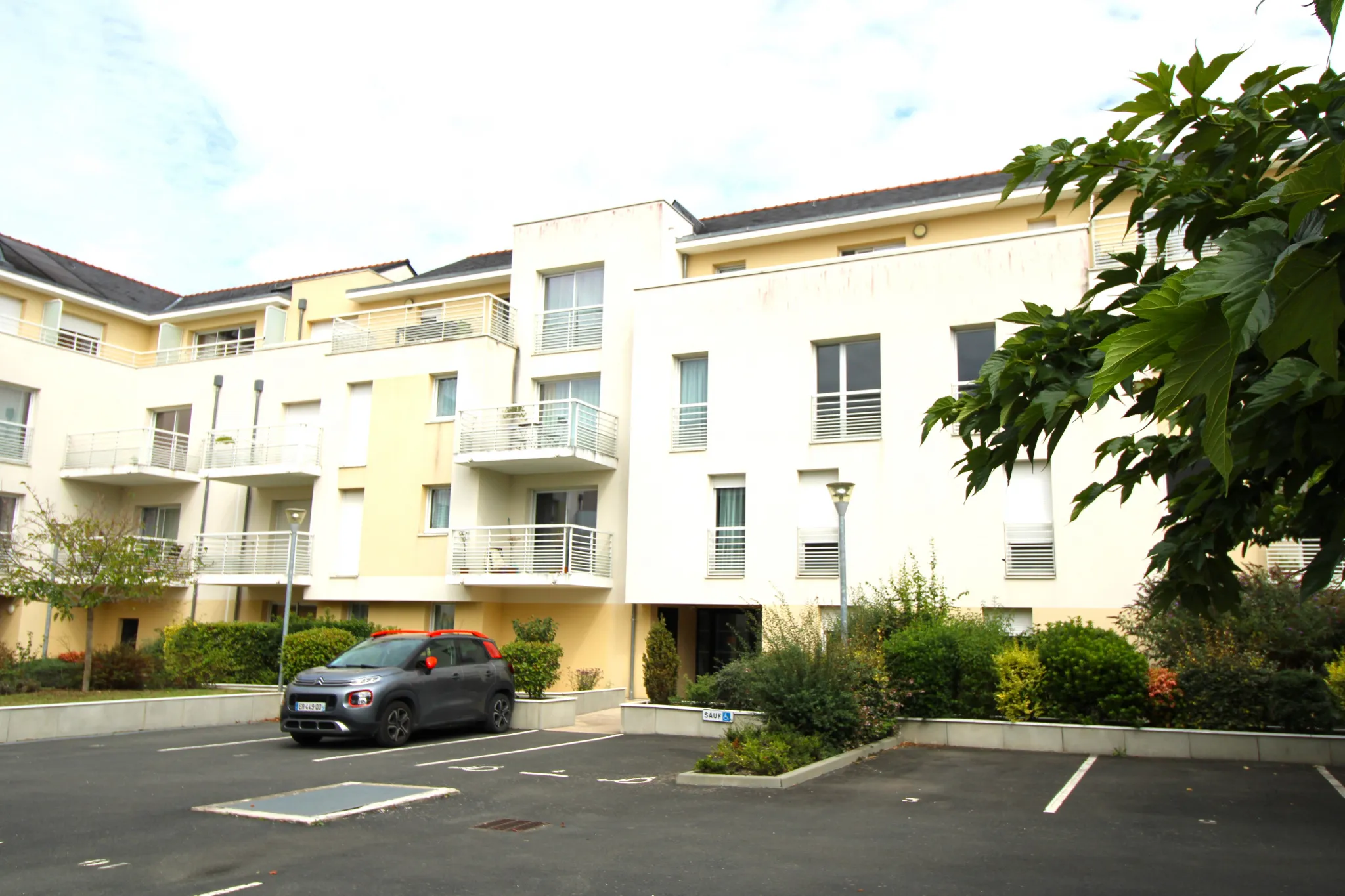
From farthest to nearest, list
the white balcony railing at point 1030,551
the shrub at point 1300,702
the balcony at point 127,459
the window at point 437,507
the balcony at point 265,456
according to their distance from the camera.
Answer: the balcony at point 127,459 → the balcony at point 265,456 → the window at point 437,507 → the white balcony railing at point 1030,551 → the shrub at point 1300,702

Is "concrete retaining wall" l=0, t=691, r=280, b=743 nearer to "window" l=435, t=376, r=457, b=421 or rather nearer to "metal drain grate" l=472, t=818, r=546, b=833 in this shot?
"window" l=435, t=376, r=457, b=421

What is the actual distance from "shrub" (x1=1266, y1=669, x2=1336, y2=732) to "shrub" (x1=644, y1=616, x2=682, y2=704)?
37.6ft

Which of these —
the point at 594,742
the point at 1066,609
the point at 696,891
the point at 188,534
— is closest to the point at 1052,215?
the point at 1066,609

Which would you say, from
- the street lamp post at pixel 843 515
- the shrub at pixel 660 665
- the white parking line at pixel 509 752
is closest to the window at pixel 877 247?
the shrub at pixel 660 665

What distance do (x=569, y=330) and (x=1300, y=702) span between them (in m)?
18.6

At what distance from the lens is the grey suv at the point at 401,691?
14.8m

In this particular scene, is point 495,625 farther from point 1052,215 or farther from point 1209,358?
point 1209,358

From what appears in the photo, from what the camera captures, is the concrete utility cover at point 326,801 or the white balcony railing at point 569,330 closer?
the concrete utility cover at point 326,801

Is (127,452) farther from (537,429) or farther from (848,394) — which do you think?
(848,394)

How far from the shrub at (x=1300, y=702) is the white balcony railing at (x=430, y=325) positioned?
19.3m

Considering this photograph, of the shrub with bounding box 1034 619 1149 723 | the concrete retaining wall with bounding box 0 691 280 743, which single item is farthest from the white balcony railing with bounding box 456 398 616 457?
the shrub with bounding box 1034 619 1149 723

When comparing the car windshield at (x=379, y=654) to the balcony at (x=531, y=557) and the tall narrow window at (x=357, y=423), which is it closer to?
the balcony at (x=531, y=557)

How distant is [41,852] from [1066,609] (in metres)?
17.1

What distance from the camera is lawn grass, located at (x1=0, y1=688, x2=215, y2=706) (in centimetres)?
1734
